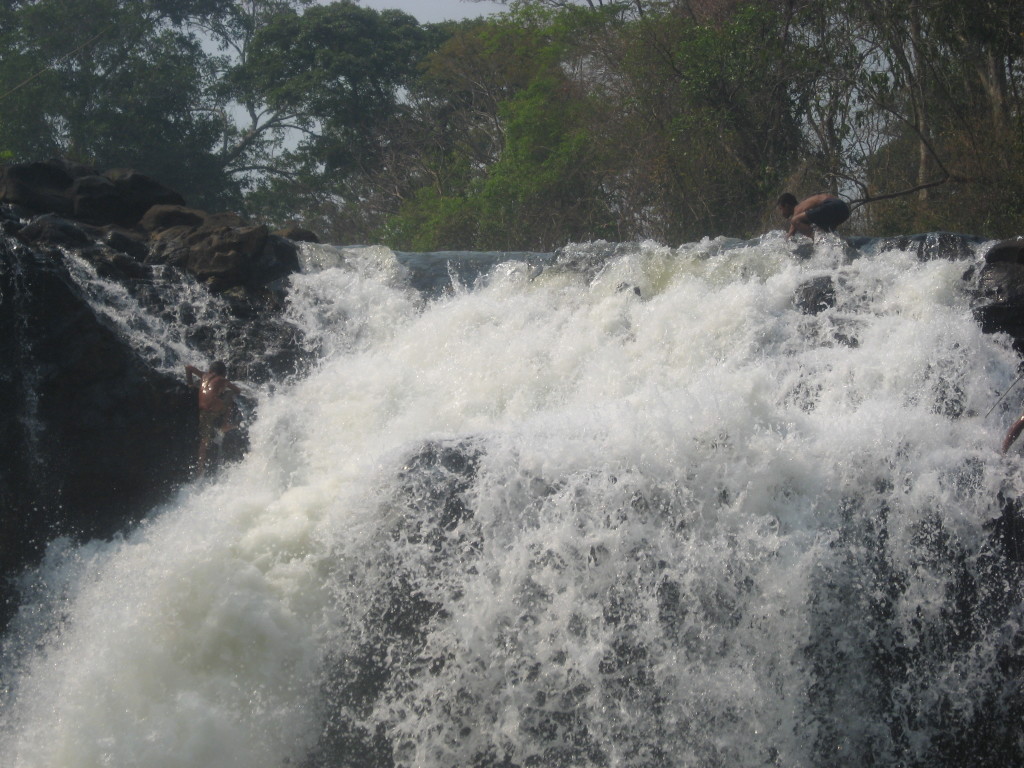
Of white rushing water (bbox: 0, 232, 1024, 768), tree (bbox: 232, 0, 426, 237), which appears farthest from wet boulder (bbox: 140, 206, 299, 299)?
tree (bbox: 232, 0, 426, 237)

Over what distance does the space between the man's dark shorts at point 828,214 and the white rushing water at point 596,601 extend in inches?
84.0

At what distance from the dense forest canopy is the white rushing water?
22.3 feet

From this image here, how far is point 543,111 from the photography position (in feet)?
56.0

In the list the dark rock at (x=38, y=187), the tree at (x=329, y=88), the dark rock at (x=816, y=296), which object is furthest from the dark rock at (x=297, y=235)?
the tree at (x=329, y=88)

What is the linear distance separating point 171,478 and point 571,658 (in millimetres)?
3806

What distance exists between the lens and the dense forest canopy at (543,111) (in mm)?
11703

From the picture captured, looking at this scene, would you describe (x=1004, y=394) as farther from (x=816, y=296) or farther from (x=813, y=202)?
(x=813, y=202)

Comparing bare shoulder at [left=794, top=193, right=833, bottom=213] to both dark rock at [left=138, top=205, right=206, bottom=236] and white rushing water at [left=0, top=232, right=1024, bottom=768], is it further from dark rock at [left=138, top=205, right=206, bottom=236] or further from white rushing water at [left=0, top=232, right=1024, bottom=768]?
dark rock at [left=138, top=205, right=206, bottom=236]

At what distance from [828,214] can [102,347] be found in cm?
558

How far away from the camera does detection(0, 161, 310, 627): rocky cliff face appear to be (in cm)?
645

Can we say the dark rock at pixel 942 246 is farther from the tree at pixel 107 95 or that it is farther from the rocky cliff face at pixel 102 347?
the tree at pixel 107 95

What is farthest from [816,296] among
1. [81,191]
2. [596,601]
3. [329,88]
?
[329,88]

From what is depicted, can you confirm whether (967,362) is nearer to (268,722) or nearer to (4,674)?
(268,722)

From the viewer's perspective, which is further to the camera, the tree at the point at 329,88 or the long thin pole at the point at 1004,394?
the tree at the point at 329,88
